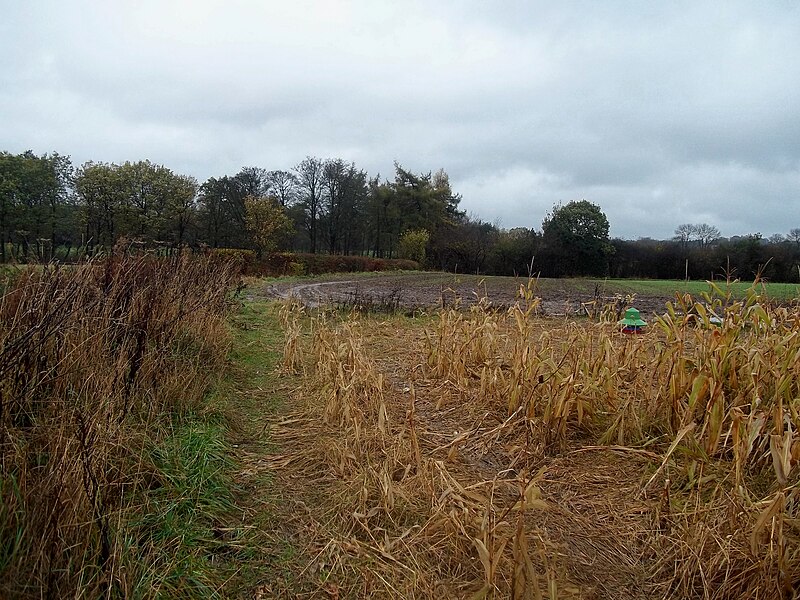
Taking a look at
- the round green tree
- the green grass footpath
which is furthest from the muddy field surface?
the round green tree

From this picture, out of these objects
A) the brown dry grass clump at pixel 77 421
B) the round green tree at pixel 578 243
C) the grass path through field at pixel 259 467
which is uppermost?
the round green tree at pixel 578 243

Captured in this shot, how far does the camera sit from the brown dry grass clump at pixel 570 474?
1755 millimetres

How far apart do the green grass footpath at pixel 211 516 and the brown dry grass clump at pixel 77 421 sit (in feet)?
0.32

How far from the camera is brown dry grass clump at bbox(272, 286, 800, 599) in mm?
1755

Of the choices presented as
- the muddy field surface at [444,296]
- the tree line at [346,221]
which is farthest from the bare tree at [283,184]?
the muddy field surface at [444,296]

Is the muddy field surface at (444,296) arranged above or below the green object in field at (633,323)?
below

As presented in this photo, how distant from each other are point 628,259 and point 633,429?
1405 inches

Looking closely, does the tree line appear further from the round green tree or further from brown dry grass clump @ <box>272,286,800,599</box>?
brown dry grass clump @ <box>272,286,800,599</box>

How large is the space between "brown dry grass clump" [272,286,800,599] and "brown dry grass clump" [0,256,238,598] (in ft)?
2.45

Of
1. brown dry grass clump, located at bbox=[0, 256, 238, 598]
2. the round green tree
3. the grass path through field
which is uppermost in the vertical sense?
the round green tree

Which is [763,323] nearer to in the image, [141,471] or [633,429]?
[633,429]

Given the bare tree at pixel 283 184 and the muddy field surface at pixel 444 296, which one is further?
the bare tree at pixel 283 184

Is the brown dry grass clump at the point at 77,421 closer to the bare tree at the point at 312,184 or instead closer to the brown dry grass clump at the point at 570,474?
the brown dry grass clump at the point at 570,474

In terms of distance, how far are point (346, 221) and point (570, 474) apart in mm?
38386
